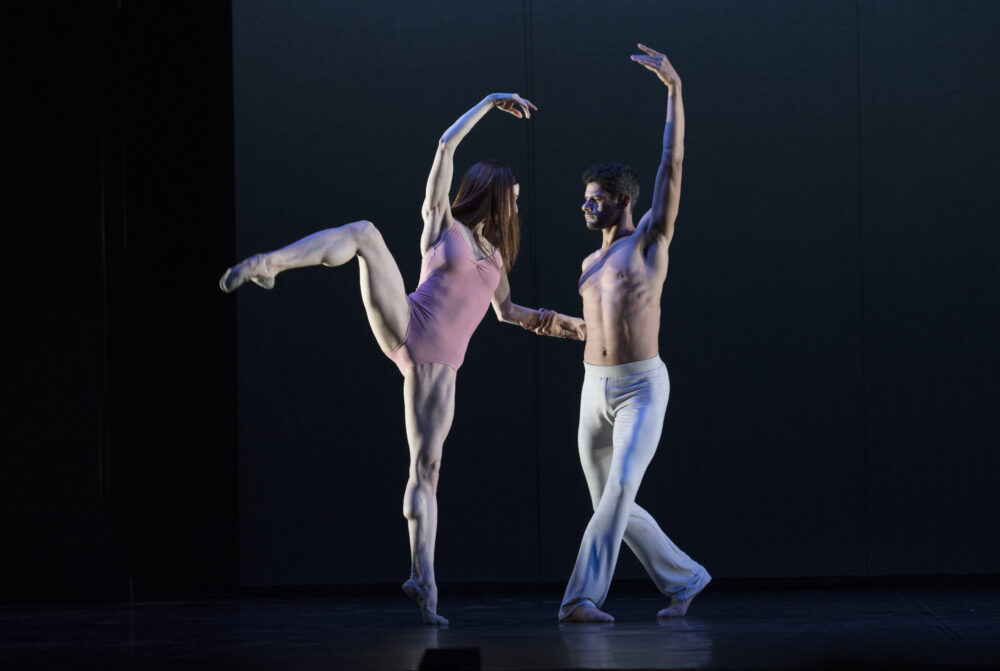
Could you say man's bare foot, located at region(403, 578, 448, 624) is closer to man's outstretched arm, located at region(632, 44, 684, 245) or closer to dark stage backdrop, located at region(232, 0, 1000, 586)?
dark stage backdrop, located at region(232, 0, 1000, 586)

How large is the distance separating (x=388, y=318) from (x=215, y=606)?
67.9 inches

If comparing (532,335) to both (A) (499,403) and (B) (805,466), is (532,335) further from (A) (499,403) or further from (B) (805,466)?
(B) (805,466)

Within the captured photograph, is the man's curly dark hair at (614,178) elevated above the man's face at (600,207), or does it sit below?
above

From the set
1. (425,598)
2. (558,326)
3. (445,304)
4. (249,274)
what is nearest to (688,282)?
(558,326)

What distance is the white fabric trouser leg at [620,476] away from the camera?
4.33 meters

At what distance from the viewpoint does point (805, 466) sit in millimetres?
5621

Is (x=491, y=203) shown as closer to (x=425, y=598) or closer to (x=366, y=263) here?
(x=366, y=263)

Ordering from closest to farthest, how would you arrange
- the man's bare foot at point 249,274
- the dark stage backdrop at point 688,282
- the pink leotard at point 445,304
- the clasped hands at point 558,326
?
the man's bare foot at point 249,274, the pink leotard at point 445,304, the clasped hands at point 558,326, the dark stage backdrop at point 688,282

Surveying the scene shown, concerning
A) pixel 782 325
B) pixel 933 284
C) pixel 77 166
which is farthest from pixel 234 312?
pixel 933 284

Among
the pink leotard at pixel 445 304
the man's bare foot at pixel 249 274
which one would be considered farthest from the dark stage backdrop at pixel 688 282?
the man's bare foot at pixel 249 274

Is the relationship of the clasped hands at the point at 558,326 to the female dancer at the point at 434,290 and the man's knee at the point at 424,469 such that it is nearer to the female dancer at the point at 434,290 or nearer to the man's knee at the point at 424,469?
the female dancer at the point at 434,290

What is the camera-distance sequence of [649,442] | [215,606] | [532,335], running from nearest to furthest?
[649,442]
[215,606]
[532,335]

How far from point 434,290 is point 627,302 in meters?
0.73

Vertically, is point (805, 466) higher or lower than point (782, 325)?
lower
